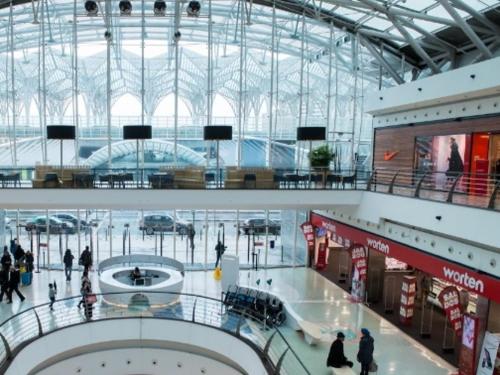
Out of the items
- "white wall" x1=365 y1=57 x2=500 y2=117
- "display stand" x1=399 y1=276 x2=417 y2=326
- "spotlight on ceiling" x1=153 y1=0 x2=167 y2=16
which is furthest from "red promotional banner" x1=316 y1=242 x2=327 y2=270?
→ "spotlight on ceiling" x1=153 y1=0 x2=167 y2=16

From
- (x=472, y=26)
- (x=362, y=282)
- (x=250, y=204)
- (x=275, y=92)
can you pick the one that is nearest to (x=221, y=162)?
(x=275, y=92)

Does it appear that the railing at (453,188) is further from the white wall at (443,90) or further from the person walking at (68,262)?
the person walking at (68,262)

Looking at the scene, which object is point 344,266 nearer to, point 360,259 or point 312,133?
point 360,259

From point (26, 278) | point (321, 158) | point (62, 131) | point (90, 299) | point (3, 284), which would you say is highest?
point (62, 131)

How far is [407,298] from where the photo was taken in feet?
44.8

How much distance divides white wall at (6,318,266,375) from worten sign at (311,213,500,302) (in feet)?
16.8

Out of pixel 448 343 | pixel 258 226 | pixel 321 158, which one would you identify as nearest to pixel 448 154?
pixel 321 158

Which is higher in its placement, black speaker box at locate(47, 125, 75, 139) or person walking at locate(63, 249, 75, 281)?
black speaker box at locate(47, 125, 75, 139)

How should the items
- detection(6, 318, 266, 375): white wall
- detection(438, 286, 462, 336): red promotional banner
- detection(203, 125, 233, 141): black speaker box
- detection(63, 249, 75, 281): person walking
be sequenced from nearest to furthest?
detection(438, 286, 462, 336): red promotional banner → detection(6, 318, 266, 375): white wall → detection(203, 125, 233, 141): black speaker box → detection(63, 249, 75, 281): person walking

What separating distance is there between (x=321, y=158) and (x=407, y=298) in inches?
239

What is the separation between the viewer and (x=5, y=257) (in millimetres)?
16516

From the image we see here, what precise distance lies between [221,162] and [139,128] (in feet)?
17.8

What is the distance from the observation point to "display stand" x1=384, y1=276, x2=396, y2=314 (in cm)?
1546

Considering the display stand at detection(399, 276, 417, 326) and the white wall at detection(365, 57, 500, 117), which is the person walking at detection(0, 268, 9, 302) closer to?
the display stand at detection(399, 276, 417, 326)
